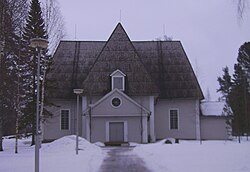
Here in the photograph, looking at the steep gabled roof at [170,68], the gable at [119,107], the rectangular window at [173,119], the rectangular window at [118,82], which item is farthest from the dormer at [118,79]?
the rectangular window at [173,119]

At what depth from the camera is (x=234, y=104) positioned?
3953 cm

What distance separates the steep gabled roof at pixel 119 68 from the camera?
128 ft

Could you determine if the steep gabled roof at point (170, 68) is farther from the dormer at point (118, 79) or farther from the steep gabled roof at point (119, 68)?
the dormer at point (118, 79)

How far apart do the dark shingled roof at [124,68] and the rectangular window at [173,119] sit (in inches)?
77.2

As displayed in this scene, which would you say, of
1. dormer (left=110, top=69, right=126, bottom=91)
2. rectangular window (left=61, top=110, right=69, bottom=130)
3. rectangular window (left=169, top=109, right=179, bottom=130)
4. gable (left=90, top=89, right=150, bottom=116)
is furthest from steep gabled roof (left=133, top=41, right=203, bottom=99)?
rectangular window (left=61, top=110, right=69, bottom=130)

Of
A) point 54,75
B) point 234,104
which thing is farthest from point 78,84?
point 234,104

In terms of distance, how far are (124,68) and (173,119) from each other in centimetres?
827

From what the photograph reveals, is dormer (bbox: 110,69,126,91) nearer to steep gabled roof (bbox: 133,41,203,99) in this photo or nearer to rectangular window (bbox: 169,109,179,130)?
steep gabled roof (bbox: 133,41,203,99)

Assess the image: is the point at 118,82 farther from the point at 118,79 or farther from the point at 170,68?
the point at 170,68

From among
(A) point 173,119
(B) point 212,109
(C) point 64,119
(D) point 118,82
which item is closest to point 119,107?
(D) point 118,82

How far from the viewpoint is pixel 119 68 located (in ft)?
132

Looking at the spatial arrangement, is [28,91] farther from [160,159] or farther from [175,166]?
[175,166]

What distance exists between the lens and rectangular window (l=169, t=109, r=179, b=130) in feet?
141

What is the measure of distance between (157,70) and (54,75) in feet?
38.7
